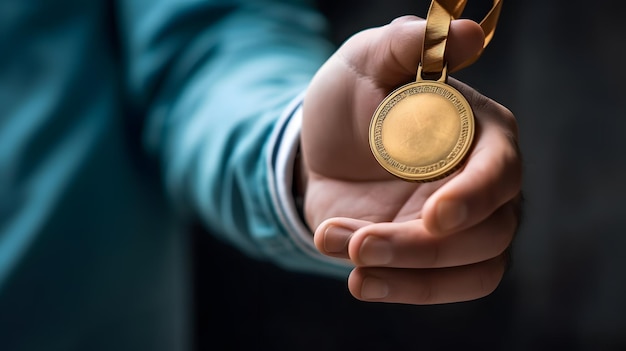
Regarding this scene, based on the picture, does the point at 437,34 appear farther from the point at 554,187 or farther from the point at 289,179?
the point at 554,187

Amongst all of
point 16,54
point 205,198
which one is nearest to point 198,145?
point 205,198

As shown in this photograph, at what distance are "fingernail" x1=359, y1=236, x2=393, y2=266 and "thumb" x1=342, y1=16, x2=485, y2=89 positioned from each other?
81mm

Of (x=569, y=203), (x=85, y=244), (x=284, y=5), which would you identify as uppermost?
(x=284, y=5)

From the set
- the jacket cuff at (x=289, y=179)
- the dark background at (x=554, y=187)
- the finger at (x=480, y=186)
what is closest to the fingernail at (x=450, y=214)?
the finger at (x=480, y=186)

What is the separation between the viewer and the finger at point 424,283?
0.29m

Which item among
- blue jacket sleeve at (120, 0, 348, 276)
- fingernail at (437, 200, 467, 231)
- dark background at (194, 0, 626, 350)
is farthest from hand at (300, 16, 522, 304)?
dark background at (194, 0, 626, 350)

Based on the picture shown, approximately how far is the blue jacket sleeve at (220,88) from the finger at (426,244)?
0.22m

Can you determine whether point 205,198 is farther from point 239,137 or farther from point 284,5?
point 284,5

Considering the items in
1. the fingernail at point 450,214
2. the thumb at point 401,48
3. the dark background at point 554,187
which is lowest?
the dark background at point 554,187

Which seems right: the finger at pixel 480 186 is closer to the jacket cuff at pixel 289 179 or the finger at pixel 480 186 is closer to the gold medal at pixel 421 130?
the gold medal at pixel 421 130

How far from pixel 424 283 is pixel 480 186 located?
2.1 inches

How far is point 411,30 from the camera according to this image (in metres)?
0.30

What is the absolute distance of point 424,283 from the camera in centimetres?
29

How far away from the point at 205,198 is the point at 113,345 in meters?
0.16
